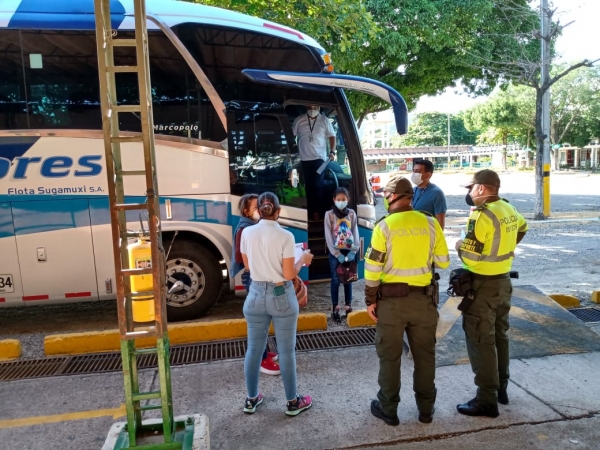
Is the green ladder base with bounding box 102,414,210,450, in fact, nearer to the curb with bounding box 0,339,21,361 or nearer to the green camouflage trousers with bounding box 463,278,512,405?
the green camouflage trousers with bounding box 463,278,512,405

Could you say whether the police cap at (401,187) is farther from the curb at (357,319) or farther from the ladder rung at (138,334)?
the curb at (357,319)

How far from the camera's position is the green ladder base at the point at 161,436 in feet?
10.1

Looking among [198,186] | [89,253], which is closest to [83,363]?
[89,253]

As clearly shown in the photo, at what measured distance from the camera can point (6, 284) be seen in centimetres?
574

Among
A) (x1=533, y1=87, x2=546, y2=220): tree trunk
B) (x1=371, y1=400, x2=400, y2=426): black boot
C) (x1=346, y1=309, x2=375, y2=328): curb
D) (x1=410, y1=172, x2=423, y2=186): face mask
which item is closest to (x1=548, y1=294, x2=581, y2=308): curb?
(x1=346, y1=309, x2=375, y2=328): curb

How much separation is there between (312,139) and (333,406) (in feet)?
11.5

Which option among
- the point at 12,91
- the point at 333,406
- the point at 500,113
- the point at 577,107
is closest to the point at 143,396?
the point at 333,406

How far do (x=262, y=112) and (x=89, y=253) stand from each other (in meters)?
2.65

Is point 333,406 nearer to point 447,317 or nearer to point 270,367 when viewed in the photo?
point 270,367

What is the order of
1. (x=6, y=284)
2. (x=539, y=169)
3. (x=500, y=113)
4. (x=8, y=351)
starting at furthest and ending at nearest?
(x=500, y=113), (x=539, y=169), (x=6, y=284), (x=8, y=351)

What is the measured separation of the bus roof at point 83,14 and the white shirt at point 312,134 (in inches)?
54.3

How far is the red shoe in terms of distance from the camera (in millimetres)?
4617

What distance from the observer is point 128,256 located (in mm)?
2982

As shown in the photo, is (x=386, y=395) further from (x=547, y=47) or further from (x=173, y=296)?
(x=547, y=47)
